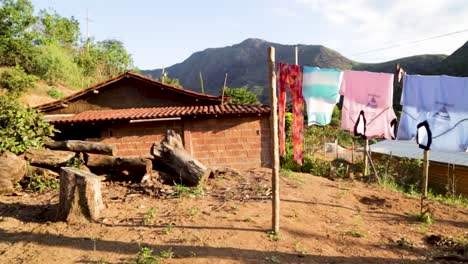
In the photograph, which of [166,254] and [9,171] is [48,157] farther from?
[166,254]

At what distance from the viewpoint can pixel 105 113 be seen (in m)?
12.2

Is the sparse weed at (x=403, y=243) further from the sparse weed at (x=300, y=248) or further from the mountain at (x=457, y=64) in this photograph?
the mountain at (x=457, y=64)

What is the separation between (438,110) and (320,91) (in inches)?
77.3

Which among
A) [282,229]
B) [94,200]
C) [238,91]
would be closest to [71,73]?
[238,91]

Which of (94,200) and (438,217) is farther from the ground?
(94,200)

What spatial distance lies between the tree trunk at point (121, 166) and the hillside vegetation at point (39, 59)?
1343 centimetres

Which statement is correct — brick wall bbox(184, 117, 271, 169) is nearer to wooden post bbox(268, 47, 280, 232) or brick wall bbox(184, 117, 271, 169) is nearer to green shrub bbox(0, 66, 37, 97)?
wooden post bbox(268, 47, 280, 232)

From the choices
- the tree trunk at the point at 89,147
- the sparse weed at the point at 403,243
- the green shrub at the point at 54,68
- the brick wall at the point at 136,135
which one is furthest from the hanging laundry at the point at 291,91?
the green shrub at the point at 54,68

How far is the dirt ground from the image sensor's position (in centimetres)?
412

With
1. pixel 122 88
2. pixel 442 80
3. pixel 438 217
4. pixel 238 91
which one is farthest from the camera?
pixel 238 91

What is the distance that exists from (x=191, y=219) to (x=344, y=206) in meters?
→ 2.92

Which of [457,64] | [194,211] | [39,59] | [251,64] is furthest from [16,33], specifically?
[251,64]

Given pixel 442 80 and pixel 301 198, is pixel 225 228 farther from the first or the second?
pixel 442 80

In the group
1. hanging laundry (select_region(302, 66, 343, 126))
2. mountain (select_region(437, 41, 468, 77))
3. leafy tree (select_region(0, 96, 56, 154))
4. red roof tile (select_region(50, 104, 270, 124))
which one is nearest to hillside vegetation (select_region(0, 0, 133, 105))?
red roof tile (select_region(50, 104, 270, 124))
